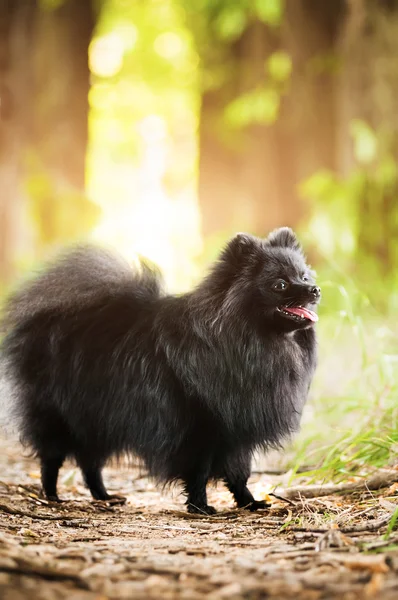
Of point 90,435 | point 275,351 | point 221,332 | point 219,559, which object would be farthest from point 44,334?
point 219,559

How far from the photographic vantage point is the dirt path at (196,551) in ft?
6.15

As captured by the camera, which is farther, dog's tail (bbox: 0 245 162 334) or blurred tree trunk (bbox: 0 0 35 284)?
blurred tree trunk (bbox: 0 0 35 284)

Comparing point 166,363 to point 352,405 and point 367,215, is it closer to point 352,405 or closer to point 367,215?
point 352,405

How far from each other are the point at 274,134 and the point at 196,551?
9099 millimetres

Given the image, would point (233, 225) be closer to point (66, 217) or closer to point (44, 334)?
point (66, 217)

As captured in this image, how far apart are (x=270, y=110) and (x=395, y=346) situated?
632 centimetres

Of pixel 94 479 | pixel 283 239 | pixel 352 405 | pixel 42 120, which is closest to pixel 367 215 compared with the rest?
pixel 352 405

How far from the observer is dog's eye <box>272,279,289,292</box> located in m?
3.43

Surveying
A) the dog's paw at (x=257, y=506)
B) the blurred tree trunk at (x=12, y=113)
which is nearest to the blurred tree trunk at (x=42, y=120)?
the blurred tree trunk at (x=12, y=113)

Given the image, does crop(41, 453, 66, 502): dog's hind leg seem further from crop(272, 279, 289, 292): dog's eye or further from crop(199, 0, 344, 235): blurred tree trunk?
crop(199, 0, 344, 235): blurred tree trunk

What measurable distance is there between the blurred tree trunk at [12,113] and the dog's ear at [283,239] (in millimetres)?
7401

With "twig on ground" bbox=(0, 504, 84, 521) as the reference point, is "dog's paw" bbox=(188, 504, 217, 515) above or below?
below

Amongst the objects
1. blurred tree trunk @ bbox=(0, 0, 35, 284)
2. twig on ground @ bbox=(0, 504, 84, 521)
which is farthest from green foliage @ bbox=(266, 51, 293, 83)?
twig on ground @ bbox=(0, 504, 84, 521)

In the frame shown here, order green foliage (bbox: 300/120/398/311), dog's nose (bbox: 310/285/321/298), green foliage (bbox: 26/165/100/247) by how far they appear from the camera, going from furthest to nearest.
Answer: green foliage (bbox: 26/165/100/247) < green foliage (bbox: 300/120/398/311) < dog's nose (bbox: 310/285/321/298)
